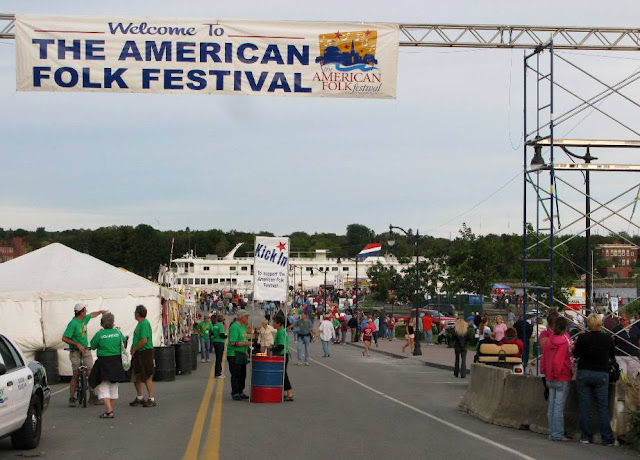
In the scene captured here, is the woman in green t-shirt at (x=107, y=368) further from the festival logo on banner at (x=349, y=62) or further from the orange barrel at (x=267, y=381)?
the festival logo on banner at (x=349, y=62)

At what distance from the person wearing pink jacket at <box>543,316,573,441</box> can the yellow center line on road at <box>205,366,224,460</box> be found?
4948 millimetres

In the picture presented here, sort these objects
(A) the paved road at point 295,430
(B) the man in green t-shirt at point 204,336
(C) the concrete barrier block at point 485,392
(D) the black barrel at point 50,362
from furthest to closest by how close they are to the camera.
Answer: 1. (B) the man in green t-shirt at point 204,336
2. (D) the black barrel at point 50,362
3. (C) the concrete barrier block at point 485,392
4. (A) the paved road at point 295,430

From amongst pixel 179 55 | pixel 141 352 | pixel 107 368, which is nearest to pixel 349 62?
pixel 179 55

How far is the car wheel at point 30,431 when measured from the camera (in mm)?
10484

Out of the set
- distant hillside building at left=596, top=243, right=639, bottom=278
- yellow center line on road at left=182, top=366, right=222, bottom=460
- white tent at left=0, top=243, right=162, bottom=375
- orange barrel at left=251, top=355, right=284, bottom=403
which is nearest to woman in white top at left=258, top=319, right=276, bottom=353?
yellow center line on road at left=182, top=366, right=222, bottom=460

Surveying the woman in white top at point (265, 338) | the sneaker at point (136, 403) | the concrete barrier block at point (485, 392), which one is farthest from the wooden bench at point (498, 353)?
the sneaker at point (136, 403)

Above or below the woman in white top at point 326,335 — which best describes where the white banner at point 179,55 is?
above

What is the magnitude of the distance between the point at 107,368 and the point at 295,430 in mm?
3602

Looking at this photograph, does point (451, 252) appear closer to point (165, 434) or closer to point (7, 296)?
point (7, 296)

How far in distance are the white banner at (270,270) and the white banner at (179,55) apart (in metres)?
3.84

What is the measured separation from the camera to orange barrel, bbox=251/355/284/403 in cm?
1645

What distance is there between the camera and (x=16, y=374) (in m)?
10.3

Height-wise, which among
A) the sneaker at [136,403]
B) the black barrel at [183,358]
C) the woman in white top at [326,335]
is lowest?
the woman in white top at [326,335]

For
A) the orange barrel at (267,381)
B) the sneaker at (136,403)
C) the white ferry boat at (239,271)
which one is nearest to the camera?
the sneaker at (136,403)
